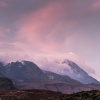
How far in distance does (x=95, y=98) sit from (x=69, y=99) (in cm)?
1444

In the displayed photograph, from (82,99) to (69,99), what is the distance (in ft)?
29.6

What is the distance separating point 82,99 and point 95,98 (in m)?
6.31

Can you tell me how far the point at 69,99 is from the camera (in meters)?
135

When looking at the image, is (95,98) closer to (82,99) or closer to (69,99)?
(82,99)

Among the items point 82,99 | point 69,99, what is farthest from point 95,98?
point 69,99

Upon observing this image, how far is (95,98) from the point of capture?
418 feet

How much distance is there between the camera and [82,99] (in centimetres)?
12825
